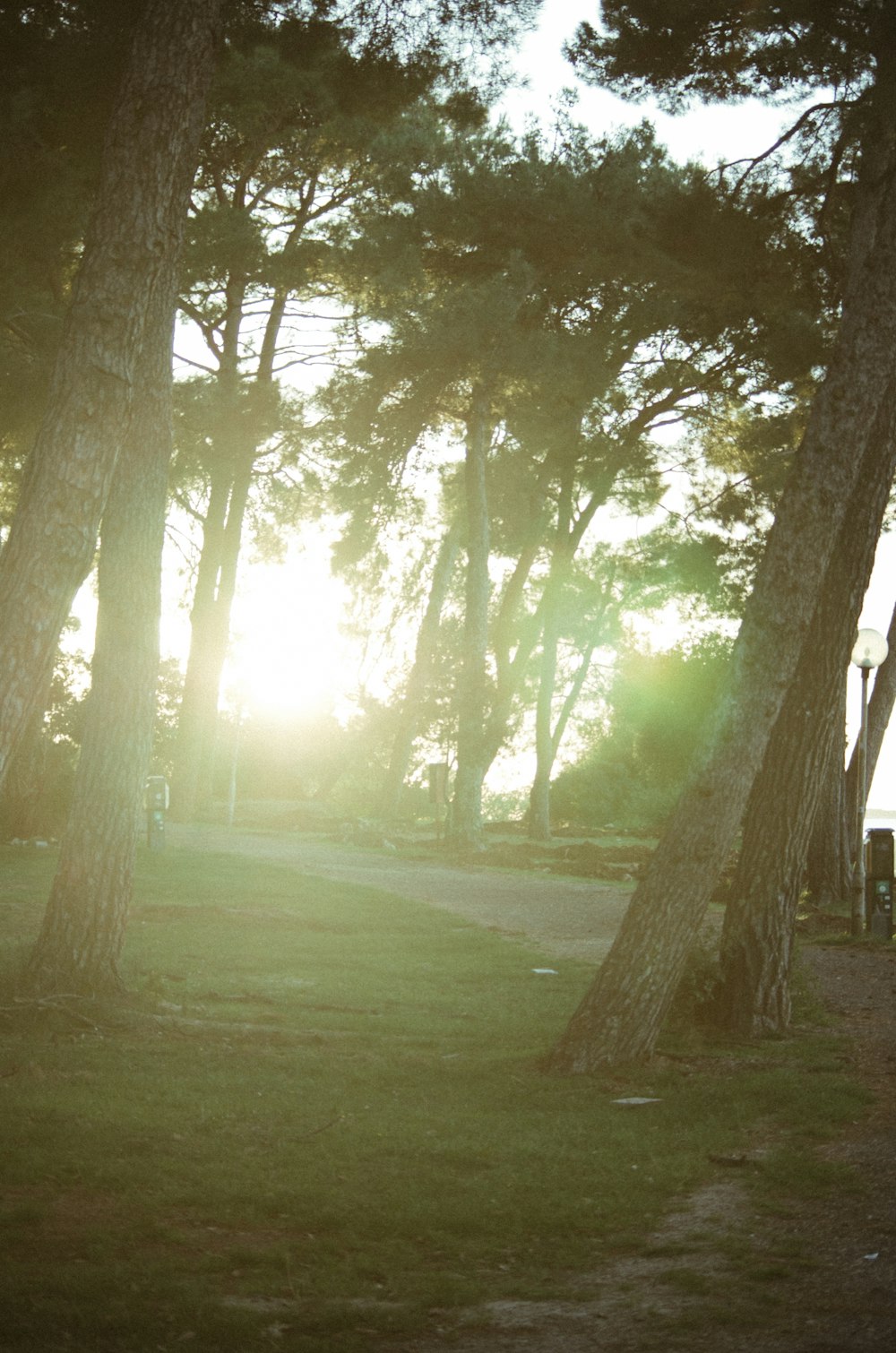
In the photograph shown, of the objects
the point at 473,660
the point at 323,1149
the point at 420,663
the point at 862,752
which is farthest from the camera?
the point at 420,663

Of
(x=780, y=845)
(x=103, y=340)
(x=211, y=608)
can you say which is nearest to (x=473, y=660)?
(x=211, y=608)

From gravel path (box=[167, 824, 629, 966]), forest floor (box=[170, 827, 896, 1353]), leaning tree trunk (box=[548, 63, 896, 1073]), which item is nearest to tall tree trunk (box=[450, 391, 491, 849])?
gravel path (box=[167, 824, 629, 966])

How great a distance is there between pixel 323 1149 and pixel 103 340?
3.73 metres

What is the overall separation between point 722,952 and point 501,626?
20.6m

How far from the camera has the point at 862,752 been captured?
15.3m

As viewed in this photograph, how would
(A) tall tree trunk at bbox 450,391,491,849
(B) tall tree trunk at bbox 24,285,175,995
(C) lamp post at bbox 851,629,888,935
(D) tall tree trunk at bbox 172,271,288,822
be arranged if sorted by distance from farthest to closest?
1. (D) tall tree trunk at bbox 172,271,288,822
2. (A) tall tree trunk at bbox 450,391,491,849
3. (C) lamp post at bbox 851,629,888,935
4. (B) tall tree trunk at bbox 24,285,175,995

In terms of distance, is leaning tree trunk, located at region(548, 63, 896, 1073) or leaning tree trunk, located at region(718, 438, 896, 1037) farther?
leaning tree trunk, located at region(718, 438, 896, 1037)

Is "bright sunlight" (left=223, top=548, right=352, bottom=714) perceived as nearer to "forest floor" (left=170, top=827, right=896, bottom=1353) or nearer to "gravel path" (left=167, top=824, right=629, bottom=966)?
"gravel path" (left=167, top=824, right=629, bottom=966)

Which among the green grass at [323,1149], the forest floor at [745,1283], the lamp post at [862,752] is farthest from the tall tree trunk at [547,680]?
the forest floor at [745,1283]

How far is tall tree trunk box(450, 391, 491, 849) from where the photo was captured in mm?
23609

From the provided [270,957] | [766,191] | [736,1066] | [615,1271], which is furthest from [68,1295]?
[766,191]

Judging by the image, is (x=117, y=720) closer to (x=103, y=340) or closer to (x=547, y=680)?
(x=103, y=340)

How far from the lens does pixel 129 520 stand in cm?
812

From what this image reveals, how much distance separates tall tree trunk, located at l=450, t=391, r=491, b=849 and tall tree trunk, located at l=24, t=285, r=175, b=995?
605 inches
